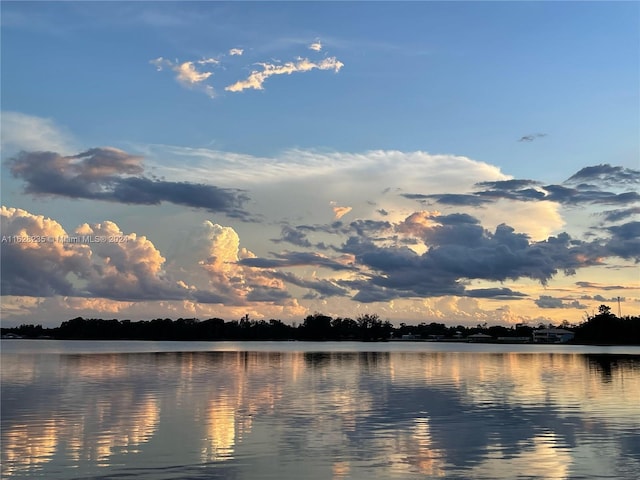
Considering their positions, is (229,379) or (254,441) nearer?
(254,441)

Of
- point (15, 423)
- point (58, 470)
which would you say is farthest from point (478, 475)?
point (15, 423)

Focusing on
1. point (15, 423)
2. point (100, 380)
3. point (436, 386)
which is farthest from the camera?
point (100, 380)

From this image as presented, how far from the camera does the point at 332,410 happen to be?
145 ft

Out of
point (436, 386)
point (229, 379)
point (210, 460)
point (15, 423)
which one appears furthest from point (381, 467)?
point (229, 379)

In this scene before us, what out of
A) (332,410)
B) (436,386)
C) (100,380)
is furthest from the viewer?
(100,380)

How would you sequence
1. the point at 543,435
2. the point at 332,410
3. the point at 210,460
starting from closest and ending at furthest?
the point at 210,460
the point at 543,435
the point at 332,410

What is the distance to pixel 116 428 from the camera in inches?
1436

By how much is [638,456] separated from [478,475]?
350 inches

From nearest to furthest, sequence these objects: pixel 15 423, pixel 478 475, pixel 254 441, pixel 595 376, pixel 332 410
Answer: pixel 478 475 < pixel 254 441 < pixel 15 423 < pixel 332 410 < pixel 595 376

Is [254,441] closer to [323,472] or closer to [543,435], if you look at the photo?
[323,472]

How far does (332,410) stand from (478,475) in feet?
63.8

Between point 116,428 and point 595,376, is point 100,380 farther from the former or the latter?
point 595,376

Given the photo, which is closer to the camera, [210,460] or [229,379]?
[210,460]

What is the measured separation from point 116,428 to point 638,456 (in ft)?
86.6
